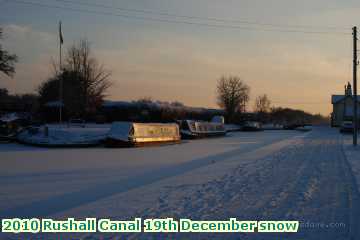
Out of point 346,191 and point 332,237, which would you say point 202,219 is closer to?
point 332,237

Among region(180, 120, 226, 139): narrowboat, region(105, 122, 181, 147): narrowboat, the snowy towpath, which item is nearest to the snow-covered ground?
the snowy towpath

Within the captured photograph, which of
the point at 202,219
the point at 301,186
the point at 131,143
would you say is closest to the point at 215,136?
the point at 131,143

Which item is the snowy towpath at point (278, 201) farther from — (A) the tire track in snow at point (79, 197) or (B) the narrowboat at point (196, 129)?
(B) the narrowboat at point (196, 129)

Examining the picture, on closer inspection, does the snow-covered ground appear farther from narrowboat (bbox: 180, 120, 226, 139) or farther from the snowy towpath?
narrowboat (bbox: 180, 120, 226, 139)

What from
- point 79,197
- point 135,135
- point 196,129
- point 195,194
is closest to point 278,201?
point 195,194

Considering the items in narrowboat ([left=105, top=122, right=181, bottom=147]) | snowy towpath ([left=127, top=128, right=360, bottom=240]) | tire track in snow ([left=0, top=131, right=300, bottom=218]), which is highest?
narrowboat ([left=105, top=122, right=181, bottom=147])

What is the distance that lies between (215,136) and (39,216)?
47.5 m

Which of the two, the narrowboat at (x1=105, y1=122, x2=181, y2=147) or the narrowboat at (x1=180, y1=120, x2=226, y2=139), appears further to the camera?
the narrowboat at (x1=180, y1=120, x2=226, y2=139)

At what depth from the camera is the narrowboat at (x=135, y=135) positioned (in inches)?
1288

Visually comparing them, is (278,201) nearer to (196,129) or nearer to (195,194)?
(195,194)

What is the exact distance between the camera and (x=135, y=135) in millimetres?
33844

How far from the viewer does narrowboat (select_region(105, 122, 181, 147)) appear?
3272cm

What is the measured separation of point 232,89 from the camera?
100812 millimetres

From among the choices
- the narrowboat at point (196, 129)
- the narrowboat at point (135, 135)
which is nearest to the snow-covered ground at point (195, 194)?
the narrowboat at point (135, 135)
